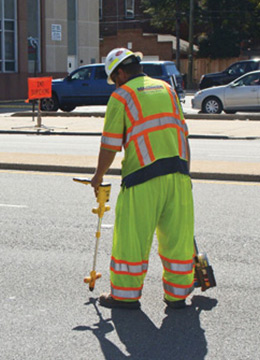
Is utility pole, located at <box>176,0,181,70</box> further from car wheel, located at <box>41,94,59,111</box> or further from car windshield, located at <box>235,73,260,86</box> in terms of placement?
car windshield, located at <box>235,73,260,86</box>

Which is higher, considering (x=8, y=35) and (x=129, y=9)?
(x=129, y=9)

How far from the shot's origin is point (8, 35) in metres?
38.5

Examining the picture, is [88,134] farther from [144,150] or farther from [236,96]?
[144,150]

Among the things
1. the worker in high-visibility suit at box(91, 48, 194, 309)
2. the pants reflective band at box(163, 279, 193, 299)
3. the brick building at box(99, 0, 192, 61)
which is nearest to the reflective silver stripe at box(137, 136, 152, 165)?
the worker in high-visibility suit at box(91, 48, 194, 309)

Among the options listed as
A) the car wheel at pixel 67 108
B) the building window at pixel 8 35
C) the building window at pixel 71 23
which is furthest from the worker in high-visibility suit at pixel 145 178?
the building window at pixel 71 23

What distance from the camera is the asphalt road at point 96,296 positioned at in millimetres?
4539

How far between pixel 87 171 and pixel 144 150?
7.05 m

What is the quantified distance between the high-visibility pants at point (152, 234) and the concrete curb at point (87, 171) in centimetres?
612

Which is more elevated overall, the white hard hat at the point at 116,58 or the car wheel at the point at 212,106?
the white hard hat at the point at 116,58

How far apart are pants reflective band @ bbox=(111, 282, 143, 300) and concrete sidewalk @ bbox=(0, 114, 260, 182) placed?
20.5 feet

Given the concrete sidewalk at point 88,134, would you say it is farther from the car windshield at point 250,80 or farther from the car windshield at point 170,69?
the car windshield at point 170,69

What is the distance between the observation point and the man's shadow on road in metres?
4.44

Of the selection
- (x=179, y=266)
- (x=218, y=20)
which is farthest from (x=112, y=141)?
(x=218, y=20)

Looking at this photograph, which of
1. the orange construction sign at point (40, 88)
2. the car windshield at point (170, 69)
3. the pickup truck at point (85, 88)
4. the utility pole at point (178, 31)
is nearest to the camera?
the orange construction sign at point (40, 88)
